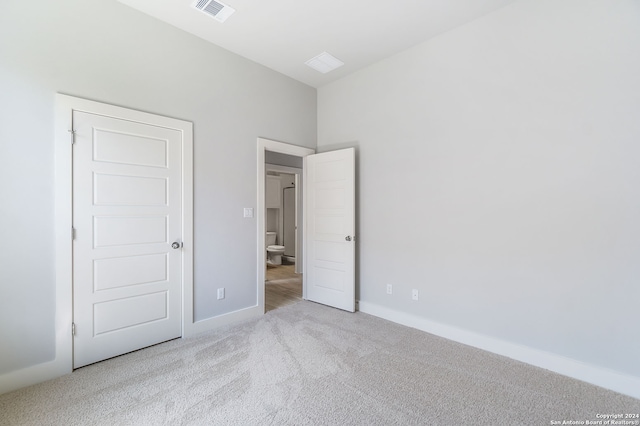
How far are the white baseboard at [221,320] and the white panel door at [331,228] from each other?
904mm

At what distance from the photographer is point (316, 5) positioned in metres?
2.46

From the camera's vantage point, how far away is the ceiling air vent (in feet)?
8.02

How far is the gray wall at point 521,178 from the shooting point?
2041 mm

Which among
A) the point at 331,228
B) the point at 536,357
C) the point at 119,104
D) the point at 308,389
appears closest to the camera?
the point at 308,389

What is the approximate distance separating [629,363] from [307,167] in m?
3.54

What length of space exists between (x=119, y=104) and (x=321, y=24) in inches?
78.1

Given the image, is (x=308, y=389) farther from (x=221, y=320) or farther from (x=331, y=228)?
(x=331, y=228)

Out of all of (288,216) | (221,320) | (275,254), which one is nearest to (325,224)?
(221,320)

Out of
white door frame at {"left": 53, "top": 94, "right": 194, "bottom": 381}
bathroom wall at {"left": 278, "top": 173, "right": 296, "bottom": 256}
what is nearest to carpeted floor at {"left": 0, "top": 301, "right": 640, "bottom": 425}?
white door frame at {"left": 53, "top": 94, "right": 194, "bottom": 381}

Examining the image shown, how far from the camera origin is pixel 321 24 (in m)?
2.72

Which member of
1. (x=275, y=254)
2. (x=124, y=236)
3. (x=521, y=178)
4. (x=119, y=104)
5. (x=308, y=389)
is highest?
(x=119, y=104)

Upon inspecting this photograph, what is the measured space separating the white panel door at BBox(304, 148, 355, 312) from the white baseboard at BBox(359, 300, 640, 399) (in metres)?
0.78

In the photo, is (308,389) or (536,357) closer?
(308,389)

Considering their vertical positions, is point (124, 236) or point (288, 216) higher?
point (288, 216)
